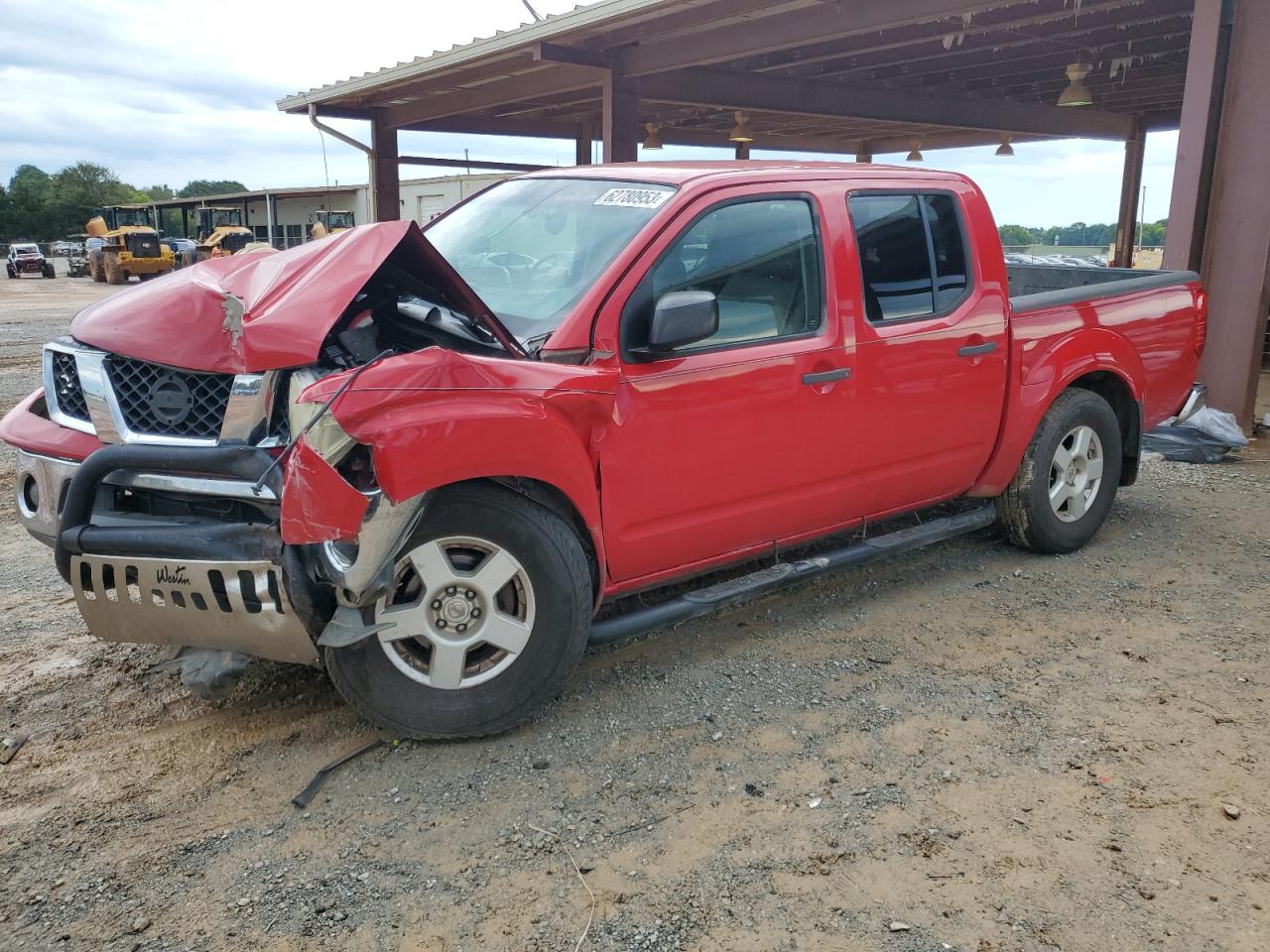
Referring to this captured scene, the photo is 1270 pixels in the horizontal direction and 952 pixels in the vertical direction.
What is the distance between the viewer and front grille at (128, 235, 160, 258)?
37.1 meters

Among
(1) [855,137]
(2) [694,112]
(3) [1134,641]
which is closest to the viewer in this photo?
(3) [1134,641]

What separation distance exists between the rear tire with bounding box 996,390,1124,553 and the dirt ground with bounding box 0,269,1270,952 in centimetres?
76

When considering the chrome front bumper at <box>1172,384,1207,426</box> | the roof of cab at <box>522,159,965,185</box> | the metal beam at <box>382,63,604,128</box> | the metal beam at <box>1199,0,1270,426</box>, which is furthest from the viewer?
the metal beam at <box>382,63,604,128</box>

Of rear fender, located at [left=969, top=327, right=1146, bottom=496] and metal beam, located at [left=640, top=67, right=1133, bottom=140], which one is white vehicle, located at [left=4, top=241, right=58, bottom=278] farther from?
rear fender, located at [left=969, top=327, right=1146, bottom=496]

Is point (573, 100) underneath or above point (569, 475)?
above

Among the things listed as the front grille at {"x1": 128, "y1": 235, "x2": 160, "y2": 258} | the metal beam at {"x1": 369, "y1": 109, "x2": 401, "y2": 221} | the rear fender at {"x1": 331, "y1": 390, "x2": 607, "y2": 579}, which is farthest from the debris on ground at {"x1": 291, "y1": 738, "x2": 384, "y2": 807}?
the front grille at {"x1": 128, "y1": 235, "x2": 160, "y2": 258}

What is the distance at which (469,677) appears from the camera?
3.27m

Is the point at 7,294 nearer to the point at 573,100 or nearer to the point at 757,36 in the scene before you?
the point at 573,100

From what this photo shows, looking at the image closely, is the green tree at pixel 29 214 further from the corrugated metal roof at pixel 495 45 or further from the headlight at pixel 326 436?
the headlight at pixel 326 436

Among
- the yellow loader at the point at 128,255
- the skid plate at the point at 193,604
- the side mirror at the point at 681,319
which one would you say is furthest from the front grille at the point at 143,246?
→ the side mirror at the point at 681,319

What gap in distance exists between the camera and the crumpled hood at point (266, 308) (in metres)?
2.99

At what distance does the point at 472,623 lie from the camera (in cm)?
323

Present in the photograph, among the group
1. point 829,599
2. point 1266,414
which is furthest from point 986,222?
point 1266,414

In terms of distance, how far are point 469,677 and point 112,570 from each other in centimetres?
112
